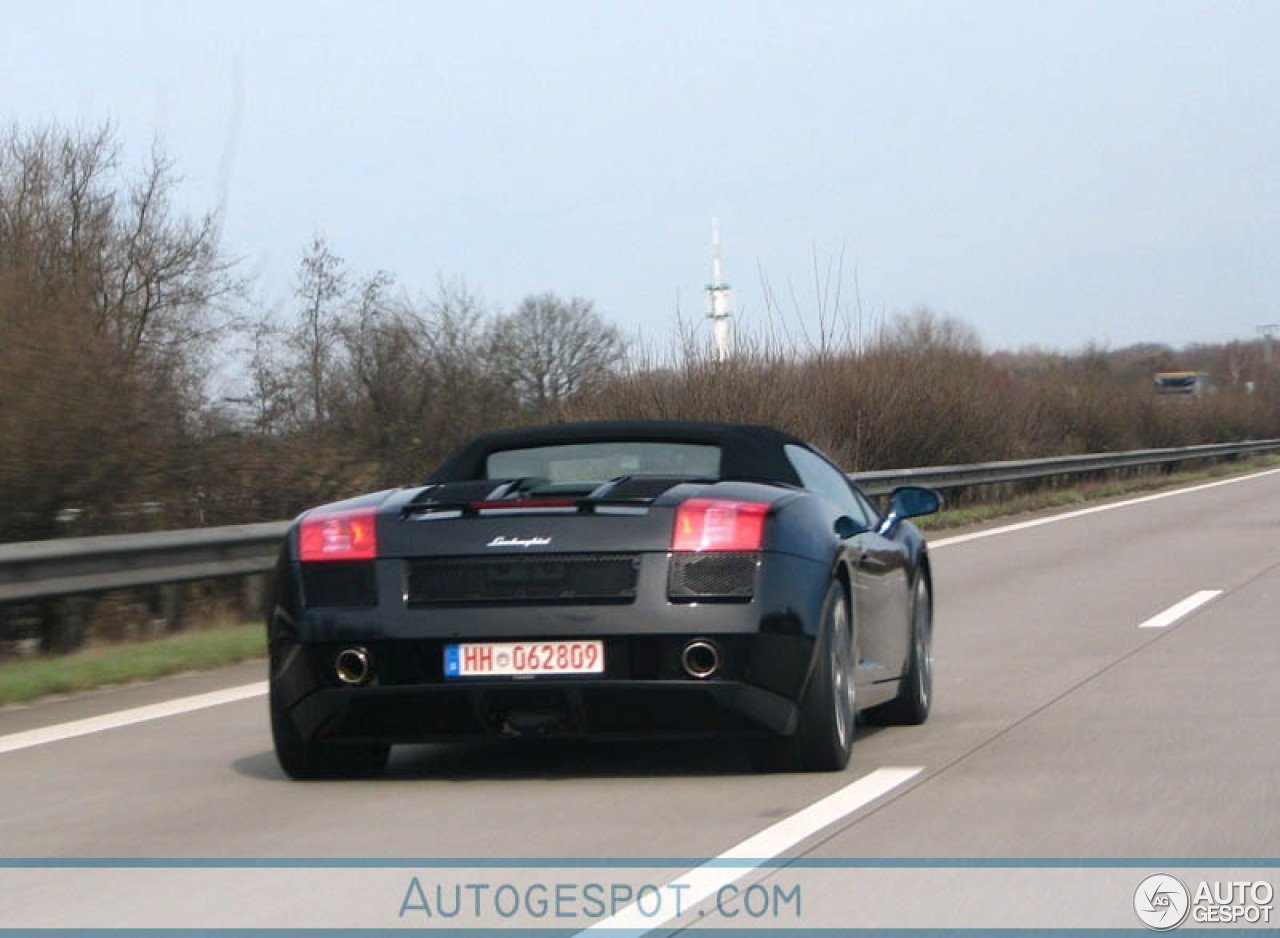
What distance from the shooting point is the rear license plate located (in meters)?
6.64

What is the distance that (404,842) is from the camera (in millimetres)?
5949

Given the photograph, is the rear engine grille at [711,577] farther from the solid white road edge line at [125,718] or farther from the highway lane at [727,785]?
the solid white road edge line at [125,718]

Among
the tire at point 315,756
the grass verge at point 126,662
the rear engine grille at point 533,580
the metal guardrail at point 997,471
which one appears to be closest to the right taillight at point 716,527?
the rear engine grille at point 533,580

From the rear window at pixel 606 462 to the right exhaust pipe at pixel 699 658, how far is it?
1.04m

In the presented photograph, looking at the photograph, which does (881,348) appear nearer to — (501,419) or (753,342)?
(753,342)

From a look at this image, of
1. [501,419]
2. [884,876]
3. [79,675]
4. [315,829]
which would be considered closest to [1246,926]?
[884,876]

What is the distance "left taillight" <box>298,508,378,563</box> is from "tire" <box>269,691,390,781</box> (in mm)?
518

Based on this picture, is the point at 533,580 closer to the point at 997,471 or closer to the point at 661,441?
the point at 661,441

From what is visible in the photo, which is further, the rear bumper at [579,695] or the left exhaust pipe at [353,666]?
the left exhaust pipe at [353,666]


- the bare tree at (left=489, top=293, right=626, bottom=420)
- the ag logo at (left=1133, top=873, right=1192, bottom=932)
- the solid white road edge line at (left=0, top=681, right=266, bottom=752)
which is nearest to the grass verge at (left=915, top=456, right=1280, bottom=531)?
the bare tree at (left=489, top=293, right=626, bottom=420)

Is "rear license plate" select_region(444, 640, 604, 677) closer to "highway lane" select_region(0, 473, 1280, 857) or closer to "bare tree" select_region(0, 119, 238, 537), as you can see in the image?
"highway lane" select_region(0, 473, 1280, 857)

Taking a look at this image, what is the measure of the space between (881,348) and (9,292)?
22.3 metres

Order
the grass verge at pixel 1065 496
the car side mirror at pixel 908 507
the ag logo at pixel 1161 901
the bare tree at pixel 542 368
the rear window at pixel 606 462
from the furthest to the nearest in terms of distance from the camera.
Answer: the grass verge at pixel 1065 496, the bare tree at pixel 542 368, the car side mirror at pixel 908 507, the rear window at pixel 606 462, the ag logo at pixel 1161 901

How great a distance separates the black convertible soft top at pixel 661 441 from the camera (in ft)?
24.7
